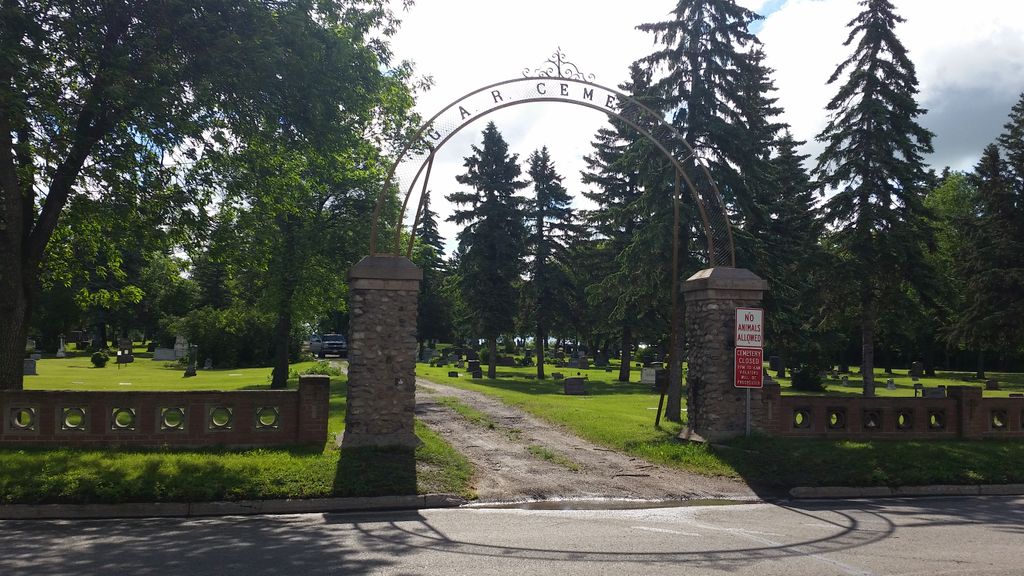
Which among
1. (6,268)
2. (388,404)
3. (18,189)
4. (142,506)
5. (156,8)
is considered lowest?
(142,506)

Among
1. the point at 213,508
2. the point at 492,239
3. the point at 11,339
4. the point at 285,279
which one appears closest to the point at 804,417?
the point at 213,508

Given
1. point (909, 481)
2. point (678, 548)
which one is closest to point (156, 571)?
point (678, 548)

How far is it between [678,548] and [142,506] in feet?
22.9

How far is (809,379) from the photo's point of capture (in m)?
34.2

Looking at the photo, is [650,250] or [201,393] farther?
[650,250]

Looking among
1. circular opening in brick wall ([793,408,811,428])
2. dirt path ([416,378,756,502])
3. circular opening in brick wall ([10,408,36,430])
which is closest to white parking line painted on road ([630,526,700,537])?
dirt path ([416,378,756,502])

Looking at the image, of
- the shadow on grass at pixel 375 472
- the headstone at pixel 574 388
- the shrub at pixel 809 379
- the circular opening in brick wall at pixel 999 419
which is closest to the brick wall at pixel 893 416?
the circular opening in brick wall at pixel 999 419

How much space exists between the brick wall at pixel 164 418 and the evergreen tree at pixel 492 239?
2560 cm

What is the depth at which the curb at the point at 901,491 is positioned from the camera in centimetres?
1164

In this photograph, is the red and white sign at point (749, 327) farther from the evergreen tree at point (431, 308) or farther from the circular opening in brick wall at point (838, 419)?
the evergreen tree at point (431, 308)

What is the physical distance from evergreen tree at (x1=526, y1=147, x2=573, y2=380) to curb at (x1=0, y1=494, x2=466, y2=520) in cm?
3034

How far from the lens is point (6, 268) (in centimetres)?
1253

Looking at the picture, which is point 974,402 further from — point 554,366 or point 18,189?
point 554,366

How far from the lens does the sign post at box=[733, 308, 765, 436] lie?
1391 centimetres
